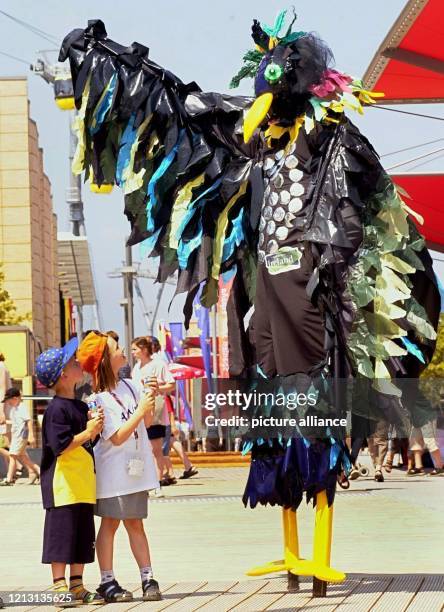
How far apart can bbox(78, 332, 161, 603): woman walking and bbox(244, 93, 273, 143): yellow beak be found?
1242 mm

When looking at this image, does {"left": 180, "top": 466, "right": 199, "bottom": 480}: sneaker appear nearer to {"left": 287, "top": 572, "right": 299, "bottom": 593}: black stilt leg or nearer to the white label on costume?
{"left": 287, "top": 572, "right": 299, "bottom": 593}: black stilt leg

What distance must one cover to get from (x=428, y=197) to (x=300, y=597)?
42.4 feet

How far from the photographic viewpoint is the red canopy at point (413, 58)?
13125 millimetres

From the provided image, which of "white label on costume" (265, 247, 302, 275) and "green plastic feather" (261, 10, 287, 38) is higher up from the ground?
"green plastic feather" (261, 10, 287, 38)

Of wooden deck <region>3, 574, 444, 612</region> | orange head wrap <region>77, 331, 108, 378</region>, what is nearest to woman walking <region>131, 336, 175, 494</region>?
orange head wrap <region>77, 331, 108, 378</region>

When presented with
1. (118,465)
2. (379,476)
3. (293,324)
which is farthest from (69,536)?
(379,476)

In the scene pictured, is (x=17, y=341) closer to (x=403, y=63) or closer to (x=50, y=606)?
(x=403, y=63)

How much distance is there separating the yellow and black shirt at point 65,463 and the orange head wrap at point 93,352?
0.76 ft

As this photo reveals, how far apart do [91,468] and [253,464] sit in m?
0.75

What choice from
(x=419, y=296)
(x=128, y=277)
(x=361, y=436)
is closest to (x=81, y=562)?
(x=361, y=436)

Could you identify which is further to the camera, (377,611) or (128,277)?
(128,277)

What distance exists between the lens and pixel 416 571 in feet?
23.9

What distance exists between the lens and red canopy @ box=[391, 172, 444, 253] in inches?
707

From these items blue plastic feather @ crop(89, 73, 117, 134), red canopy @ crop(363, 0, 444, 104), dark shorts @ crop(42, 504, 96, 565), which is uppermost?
red canopy @ crop(363, 0, 444, 104)
